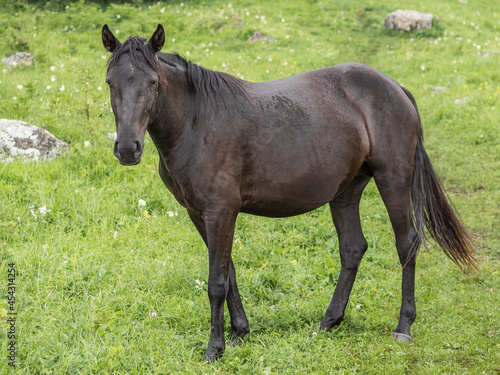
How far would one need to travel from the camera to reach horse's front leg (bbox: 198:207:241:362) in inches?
159

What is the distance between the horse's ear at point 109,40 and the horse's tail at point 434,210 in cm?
282

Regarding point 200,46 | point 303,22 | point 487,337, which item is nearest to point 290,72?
A: point 200,46

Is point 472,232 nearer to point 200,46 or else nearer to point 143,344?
point 143,344

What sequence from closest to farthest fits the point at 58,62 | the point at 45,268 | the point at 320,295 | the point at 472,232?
the point at 45,268 → the point at 320,295 → the point at 472,232 → the point at 58,62

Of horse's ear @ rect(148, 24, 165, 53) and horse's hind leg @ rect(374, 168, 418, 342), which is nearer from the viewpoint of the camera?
horse's ear @ rect(148, 24, 165, 53)

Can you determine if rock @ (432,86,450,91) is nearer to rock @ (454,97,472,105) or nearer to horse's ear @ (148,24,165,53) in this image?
rock @ (454,97,472,105)

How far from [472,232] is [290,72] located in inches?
280

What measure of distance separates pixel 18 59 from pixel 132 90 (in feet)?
28.1

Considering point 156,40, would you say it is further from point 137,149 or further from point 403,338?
point 403,338

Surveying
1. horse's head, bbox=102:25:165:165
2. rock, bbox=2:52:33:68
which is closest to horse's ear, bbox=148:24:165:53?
horse's head, bbox=102:25:165:165

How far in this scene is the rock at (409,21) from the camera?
17.9 metres

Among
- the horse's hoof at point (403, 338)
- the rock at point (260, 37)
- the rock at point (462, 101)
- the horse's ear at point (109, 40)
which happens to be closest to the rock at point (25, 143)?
the horse's ear at point (109, 40)

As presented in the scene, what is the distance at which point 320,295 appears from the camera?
5.32 metres

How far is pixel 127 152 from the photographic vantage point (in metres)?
3.43
